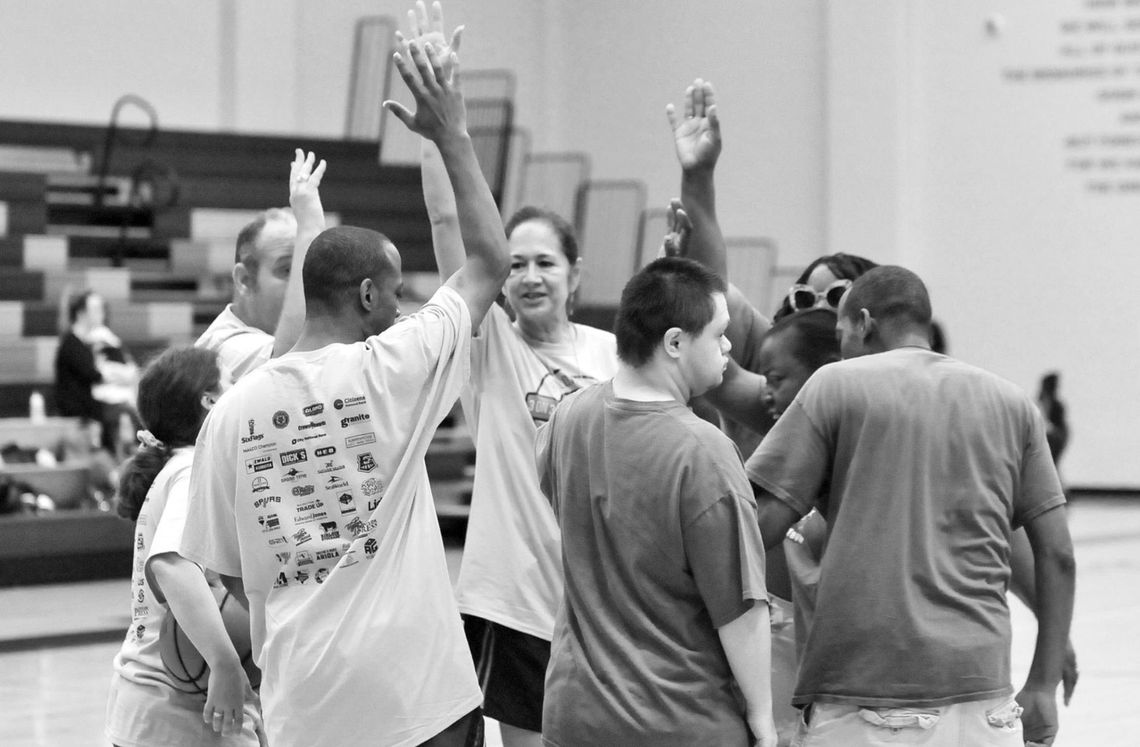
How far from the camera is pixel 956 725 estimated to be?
2.74m

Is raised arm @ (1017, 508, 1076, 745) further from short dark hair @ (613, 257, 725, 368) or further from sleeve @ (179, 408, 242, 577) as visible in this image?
sleeve @ (179, 408, 242, 577)

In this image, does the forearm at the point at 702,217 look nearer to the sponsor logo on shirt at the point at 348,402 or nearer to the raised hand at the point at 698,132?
the raised hand at the point at 698,132

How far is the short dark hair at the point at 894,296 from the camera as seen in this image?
2.90 m

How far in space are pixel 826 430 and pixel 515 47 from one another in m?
15.7

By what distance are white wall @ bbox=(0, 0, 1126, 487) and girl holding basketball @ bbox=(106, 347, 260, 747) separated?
41.1 ft

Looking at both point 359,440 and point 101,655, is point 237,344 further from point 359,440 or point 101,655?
point 101,655

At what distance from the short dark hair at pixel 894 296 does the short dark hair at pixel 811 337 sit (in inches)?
15.8

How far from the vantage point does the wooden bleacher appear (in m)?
12.6

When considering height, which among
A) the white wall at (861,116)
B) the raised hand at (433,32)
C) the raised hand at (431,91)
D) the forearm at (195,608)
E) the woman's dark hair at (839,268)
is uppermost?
the white wall at (861,116)

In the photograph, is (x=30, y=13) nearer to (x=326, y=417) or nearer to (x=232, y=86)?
(x=232, y=86)

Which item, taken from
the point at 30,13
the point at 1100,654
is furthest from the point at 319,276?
the point at 30,13

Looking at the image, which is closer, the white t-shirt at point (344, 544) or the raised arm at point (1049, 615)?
the white t-shirt at point (344, 544)

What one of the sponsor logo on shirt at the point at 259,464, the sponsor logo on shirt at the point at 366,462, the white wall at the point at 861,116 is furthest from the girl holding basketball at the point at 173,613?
the white wall at the point at 861,116

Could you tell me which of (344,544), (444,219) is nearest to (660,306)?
(344,544)
